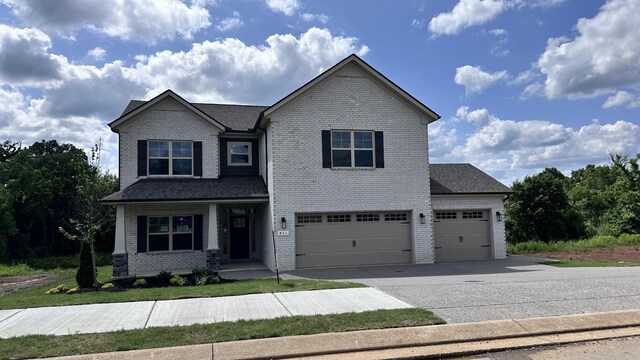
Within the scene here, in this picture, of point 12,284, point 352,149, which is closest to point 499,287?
point 352,149

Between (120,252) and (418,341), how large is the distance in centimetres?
1269

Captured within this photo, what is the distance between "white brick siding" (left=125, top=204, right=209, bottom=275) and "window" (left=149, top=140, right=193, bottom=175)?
1.51m

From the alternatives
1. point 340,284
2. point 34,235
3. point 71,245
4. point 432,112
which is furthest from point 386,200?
point 34,235

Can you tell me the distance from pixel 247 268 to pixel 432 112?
9.68 metres

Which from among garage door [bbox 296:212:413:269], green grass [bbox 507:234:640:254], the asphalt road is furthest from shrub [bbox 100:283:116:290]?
green grass [bbox 507:234:640:254]

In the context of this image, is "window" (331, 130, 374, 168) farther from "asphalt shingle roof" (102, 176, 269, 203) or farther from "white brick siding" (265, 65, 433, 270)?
"asphalt shingle roof" (102, 176, 269, 203)

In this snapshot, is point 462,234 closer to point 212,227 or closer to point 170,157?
point 212,227

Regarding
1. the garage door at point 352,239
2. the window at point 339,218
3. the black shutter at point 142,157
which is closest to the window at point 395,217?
the garage door at point 352,239

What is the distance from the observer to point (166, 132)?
17.5 meters

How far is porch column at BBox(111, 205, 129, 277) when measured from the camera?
51.5 feet

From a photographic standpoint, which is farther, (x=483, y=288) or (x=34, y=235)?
(x=34, y=235)

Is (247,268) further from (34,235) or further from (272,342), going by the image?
(34,235)

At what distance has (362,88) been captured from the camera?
17.0m

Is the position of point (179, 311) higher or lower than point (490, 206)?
lower
